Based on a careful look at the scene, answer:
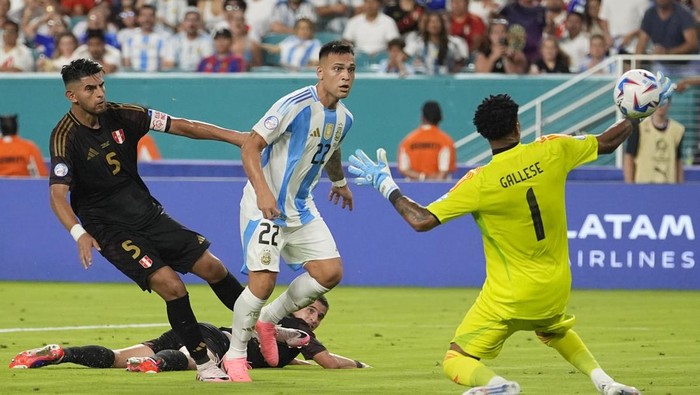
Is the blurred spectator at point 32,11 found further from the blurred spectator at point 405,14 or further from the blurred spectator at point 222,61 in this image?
the blurred spectator at point 405,14

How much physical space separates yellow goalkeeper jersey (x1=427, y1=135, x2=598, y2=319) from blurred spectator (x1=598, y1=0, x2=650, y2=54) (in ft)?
44.8

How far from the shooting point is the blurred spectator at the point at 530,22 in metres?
21.4

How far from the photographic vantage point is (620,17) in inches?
861

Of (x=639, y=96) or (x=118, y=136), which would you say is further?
(x=118, y=136)

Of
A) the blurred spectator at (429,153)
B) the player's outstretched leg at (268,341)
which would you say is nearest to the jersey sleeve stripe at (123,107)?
the player's outstretched leg at (268,341)

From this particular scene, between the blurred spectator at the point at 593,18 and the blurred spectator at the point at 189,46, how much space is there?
5.72m

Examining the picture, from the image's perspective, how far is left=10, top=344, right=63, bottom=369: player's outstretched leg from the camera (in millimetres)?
10141

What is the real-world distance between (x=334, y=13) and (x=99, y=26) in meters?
3.73

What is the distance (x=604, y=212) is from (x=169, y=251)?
347 inches

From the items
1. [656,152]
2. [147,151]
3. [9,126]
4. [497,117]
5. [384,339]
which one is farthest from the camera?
[147,151]

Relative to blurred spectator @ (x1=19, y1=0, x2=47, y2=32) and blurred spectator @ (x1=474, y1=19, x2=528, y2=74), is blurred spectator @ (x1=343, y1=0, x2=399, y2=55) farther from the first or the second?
blurred spectator @ (x1=19, y1=0, x2=47, y2=32)

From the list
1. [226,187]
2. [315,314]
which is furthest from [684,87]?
[315,314]

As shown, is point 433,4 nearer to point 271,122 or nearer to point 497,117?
point 271,122

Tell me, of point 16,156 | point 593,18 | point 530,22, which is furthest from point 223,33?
point 593,18
